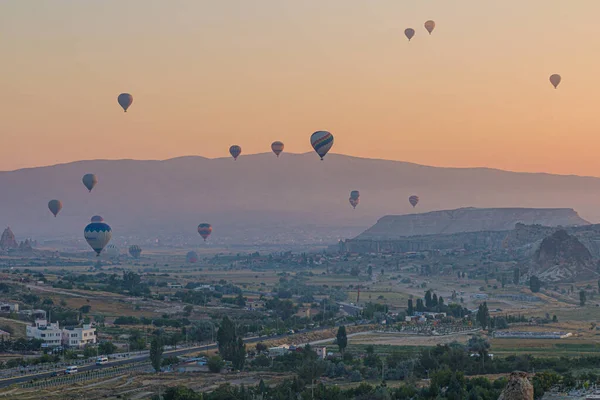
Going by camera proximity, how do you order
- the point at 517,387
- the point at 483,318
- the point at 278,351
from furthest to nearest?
the point at 483,318
the point at 278,351
the point at 517,387

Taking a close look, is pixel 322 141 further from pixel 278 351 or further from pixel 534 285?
pixel 278 351

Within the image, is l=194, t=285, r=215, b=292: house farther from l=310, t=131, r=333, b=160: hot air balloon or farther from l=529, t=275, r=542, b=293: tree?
l=529, t=275, r=542, b=293: tree

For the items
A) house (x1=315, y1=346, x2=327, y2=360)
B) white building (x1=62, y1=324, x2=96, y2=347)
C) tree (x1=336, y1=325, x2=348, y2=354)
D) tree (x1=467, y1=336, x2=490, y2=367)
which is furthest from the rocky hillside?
house (x1=315, y1=346, x2=327, y2=360)

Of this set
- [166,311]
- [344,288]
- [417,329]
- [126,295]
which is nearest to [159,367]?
[417,329]

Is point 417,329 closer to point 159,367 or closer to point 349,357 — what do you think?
point 349,357

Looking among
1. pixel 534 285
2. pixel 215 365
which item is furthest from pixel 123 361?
pixel 534 285

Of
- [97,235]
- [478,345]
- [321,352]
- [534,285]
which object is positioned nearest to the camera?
[321,352]
